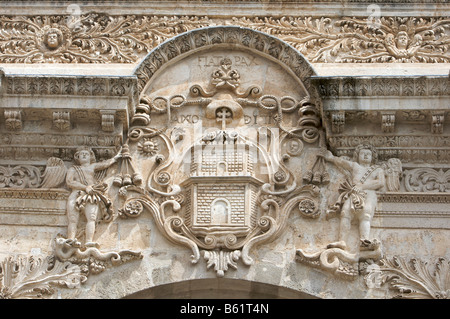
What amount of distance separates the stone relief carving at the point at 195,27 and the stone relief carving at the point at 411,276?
226 centimetres

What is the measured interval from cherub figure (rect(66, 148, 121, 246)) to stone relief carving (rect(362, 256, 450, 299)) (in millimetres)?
2562

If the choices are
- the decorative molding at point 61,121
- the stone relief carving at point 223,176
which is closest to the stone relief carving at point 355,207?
the stone relief carving at point 223,176

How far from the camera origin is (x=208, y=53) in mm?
11227

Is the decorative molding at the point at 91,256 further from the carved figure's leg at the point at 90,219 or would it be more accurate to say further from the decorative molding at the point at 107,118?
the decorative molding at the point at 107,118

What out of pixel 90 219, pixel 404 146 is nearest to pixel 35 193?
pixel 90 219

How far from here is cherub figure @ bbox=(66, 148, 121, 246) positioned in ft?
33.8

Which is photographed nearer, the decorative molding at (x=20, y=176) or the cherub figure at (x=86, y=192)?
the cherub figure at (x=86, y=192)

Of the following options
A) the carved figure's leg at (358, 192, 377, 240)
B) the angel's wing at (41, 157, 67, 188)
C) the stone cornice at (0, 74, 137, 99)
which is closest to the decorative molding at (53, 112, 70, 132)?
the stone cornice at (0, 74, 137, 99)

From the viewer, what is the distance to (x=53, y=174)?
10.6 metres

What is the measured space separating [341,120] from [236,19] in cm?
173

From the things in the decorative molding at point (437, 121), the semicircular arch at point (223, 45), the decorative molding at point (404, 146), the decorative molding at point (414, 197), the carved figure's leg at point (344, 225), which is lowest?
the carved figure's leg at point (344, 225)

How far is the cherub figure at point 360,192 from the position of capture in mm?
10188

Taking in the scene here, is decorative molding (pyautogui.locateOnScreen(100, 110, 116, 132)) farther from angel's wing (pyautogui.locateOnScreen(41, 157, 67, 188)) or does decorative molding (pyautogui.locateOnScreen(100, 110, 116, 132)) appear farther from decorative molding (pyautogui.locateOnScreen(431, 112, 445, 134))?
decorative molding (pyautogui.locateOnScreen(431, 112, 445, 134))

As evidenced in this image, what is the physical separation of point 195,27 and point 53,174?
2.18 meters
